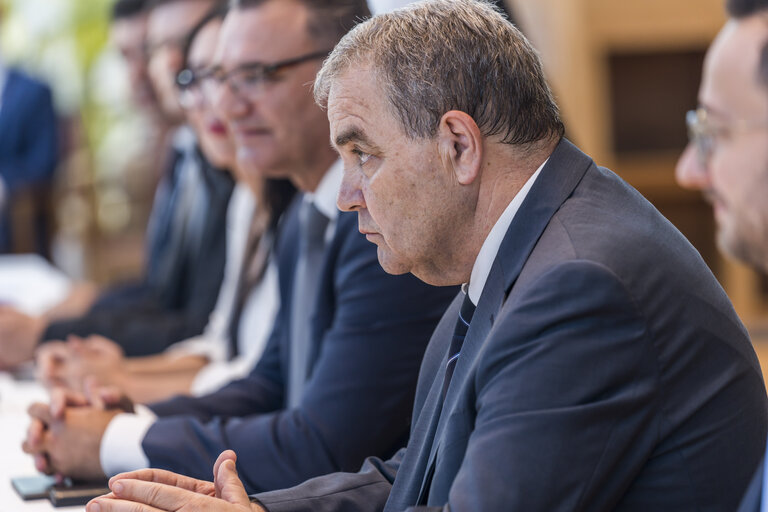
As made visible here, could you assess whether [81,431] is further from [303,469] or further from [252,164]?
[252,164]

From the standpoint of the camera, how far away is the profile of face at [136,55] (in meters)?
4.29

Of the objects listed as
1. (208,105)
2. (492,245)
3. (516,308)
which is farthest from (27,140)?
(516,308)

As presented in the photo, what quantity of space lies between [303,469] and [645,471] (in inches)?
29.8

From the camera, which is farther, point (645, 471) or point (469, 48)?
point (469, 48)

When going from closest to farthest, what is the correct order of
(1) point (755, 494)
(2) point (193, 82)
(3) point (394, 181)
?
(1) point (755, 494)
(3) point (394, 181)
(2) point (193, 82)

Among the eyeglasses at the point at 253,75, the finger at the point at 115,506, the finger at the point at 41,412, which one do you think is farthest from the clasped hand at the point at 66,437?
the eyeglasses at the point at 253,75

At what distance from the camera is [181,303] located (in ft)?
12.5

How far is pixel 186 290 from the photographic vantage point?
3.78 metres

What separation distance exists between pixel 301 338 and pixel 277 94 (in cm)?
51

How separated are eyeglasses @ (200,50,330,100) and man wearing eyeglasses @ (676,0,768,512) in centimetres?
80

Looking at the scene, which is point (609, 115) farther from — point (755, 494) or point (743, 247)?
point (755, 494)

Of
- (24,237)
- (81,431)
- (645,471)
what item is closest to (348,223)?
(81,431)

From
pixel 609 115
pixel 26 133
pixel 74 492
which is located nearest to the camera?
pixel 74 492

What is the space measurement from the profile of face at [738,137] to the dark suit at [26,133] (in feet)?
17.8
